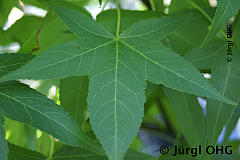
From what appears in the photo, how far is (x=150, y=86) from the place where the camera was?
0.56 meters

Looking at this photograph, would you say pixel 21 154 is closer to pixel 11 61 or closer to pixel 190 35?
pixel 11 61

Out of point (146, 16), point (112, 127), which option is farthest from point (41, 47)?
point (112, 127)

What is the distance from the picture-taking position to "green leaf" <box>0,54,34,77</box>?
507mm

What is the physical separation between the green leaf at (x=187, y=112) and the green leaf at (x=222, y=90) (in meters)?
0.07

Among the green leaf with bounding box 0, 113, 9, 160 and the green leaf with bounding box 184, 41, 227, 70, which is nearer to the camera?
the green leaf with bounding box 0, 113, 9, 160

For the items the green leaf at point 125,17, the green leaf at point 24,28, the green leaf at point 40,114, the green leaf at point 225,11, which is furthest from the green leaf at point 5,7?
the green leaf at point 225,11

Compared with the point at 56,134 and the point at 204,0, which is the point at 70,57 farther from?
the point at 204,0

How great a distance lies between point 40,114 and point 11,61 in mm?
89

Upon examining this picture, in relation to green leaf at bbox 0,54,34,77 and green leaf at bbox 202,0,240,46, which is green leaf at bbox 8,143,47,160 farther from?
green leaf at bbox 202,0,240,46

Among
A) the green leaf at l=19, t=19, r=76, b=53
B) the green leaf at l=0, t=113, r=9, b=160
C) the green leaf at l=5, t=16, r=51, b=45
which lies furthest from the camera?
the green leaf at l=5, t=16, r=51, b=45

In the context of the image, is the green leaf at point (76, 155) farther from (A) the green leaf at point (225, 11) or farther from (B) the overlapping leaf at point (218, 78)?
(A) the green leaf at point (225, 11)

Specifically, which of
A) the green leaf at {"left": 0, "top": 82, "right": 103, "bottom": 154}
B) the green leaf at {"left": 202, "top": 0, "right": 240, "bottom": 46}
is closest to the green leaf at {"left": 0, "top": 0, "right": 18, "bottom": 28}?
the green leaf at {"left": 0, "top": 82, "right": 103, "bottom": 154}

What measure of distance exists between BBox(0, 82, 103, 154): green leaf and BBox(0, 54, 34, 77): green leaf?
0.03 m

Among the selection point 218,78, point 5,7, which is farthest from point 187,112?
point 5,7
